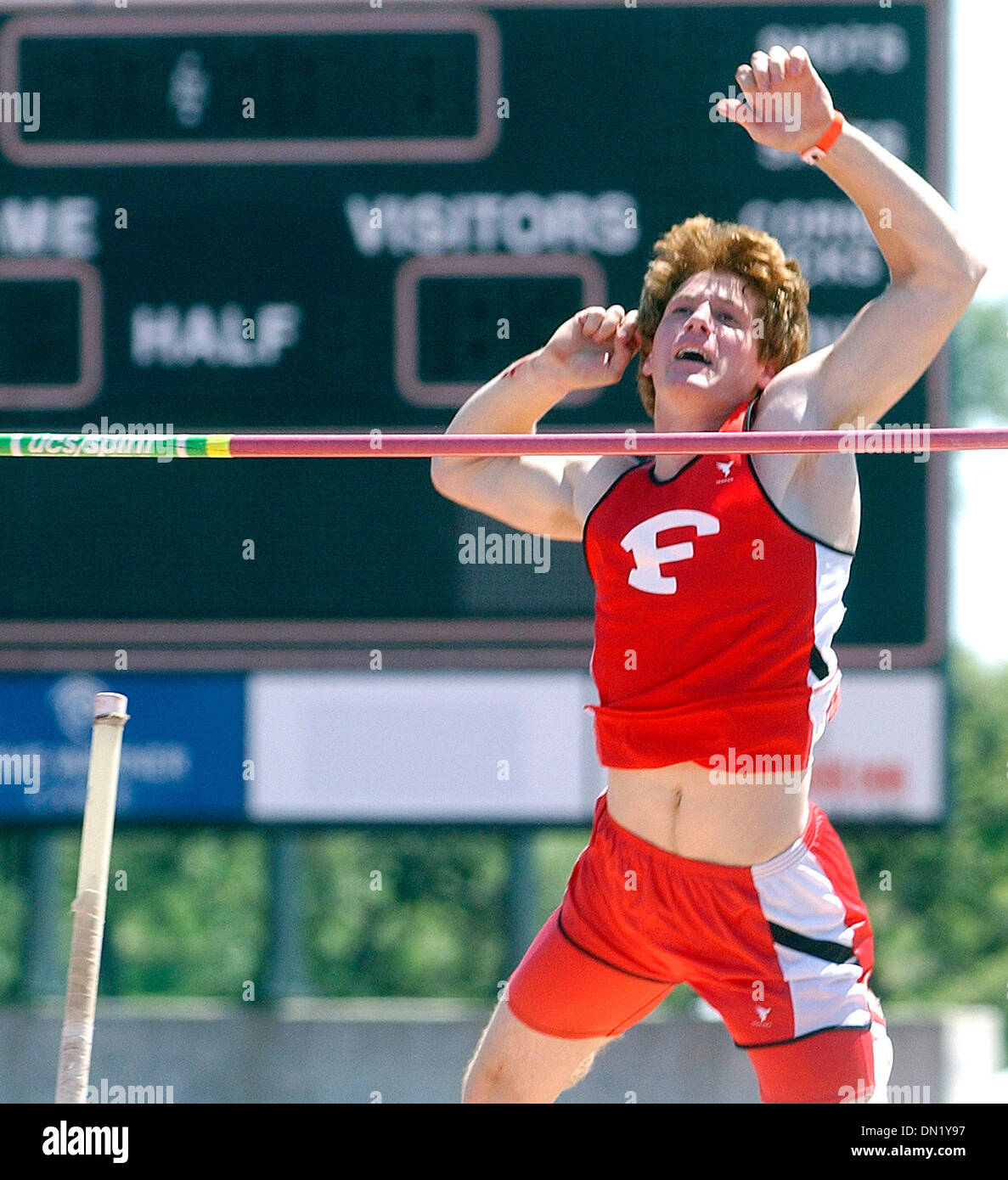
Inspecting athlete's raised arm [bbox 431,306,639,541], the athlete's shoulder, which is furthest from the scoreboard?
the athlete's shoulder

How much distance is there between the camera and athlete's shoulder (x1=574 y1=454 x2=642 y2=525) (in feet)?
9.35

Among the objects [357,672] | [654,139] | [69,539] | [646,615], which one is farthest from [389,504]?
[646,615]

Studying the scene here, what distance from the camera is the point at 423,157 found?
536cm

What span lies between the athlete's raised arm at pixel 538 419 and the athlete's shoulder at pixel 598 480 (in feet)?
0.09

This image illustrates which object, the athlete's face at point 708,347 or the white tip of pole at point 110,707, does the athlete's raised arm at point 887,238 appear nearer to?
the athlete's face at point 708,347

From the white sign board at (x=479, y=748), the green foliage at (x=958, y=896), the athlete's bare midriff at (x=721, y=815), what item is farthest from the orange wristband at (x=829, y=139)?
the green foliage at (x=958, y=896)

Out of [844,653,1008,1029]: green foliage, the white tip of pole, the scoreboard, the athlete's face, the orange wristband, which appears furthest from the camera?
[844,653,1008,1029]: green foliage

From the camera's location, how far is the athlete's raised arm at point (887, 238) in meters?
2.56

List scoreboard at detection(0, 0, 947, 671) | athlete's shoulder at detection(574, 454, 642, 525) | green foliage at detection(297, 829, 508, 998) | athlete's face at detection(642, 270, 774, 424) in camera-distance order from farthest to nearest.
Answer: green foliage at detection(297, 829, 508, 998), scoreboard at detection(0, 0, 947, 671), athlete's shoulder at detection(574, 454, 642, 525), athlete's face at detection(642, 270, 774, 424)

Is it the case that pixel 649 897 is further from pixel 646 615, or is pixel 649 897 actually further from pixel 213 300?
pixel 213 300

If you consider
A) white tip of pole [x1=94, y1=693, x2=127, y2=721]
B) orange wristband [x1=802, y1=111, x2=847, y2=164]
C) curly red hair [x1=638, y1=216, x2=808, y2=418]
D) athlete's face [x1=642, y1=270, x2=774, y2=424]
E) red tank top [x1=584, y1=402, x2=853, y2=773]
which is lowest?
white tip of pole [x1=94, y1=693, x2=127, y2=721]

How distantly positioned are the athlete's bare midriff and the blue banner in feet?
9.56

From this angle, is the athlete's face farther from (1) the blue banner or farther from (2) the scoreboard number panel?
(1) the blue banner

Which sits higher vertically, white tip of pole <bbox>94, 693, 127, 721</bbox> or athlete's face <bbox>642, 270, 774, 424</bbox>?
athlete's face <bbox>642, 270, 774, 424</bbox>
